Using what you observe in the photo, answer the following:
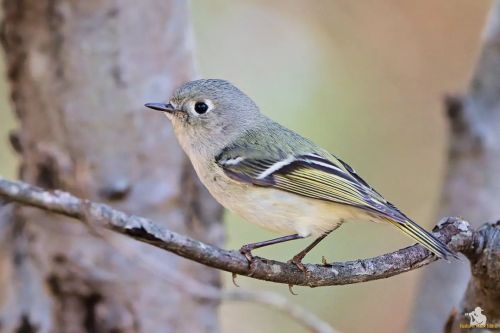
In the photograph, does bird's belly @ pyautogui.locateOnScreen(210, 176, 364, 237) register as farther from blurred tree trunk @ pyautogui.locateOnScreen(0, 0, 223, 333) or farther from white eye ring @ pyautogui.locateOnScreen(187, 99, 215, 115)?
blurred tree trunk @ pyautogui.locateOnScreen(0, 0, 223, 333)

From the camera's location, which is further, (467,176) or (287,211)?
(467,176)

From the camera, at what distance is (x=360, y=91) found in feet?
14.2

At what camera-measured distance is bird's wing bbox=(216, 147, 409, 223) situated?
1652 millimetres

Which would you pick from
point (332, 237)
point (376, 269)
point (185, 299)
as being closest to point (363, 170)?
point (332, 237)

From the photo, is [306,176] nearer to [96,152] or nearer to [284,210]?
[284,210]

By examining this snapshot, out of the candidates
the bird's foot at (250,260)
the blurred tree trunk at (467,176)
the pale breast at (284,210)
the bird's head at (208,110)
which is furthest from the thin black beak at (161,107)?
the blurred tree trunk at (467,176)

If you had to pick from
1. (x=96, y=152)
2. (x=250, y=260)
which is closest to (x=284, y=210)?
(x=250, y=260)

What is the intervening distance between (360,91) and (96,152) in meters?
2.43

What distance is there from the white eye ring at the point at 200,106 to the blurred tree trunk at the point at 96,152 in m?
0.29

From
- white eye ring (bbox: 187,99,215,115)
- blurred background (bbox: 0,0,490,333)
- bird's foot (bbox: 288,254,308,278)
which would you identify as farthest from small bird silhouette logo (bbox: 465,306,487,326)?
blurred background (bbox: 0,0,490,333)

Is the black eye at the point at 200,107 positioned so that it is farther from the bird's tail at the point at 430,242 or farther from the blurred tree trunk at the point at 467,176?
the blurred tree trunk at the point at 467,176

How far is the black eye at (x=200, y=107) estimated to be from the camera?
198 cm

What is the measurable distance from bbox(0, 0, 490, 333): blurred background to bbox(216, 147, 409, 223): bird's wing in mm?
2151

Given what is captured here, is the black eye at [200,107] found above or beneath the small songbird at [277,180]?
above
